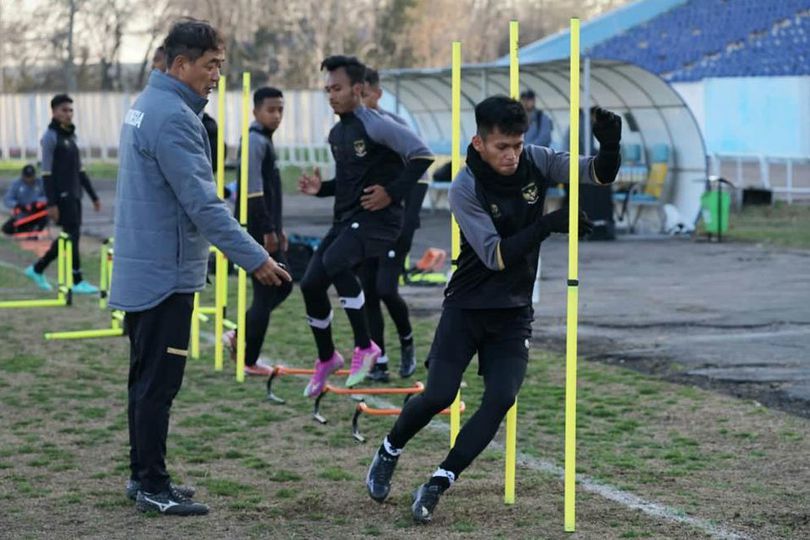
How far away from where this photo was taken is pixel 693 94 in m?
42.7

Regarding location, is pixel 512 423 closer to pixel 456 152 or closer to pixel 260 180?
pixel 456 152

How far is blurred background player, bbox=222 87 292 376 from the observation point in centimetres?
1075

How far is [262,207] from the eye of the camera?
35.4 feet

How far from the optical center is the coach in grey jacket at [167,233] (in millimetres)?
6727

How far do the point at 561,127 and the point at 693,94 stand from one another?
15.4 metres

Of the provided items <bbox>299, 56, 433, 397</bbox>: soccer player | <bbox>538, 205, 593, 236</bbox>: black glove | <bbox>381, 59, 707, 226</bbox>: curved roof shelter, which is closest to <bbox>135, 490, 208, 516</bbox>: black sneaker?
<bbox>538, 205, 593, 236</bbox>: black glove

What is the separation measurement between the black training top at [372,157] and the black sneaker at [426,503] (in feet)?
11.4

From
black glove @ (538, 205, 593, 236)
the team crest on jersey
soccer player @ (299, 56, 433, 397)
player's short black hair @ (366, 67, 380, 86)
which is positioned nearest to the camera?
black glove @ (538, 205, 593, 236)

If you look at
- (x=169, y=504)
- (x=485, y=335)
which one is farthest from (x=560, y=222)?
(x=169, y=504)

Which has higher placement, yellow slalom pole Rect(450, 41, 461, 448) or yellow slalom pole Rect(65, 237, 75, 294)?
yellow slalom pole Rect(450, 41, 461, 448)

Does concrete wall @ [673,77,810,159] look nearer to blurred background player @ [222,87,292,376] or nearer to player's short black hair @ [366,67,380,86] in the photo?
player's short black hair @ [366,67,380,86]

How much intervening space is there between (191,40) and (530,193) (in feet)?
5.55

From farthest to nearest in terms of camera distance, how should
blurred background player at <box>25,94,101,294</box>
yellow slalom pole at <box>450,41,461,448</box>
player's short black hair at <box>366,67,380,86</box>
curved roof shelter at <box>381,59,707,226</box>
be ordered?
curved roof shelter at <box>381,59,707,226</box> → blurred background player at <box>25,94,101,294</box> → player's short black hair at <box>366,67,380,86</box> → yellow slalom pole at <box>450,41,461,448</box>

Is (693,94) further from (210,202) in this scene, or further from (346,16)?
(210,202)
